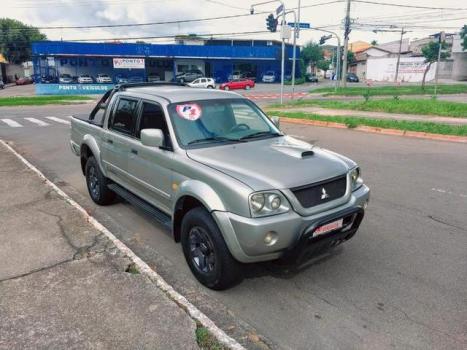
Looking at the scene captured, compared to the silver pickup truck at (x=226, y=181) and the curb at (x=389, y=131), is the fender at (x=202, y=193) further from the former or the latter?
the curb at (x=389, y=131)

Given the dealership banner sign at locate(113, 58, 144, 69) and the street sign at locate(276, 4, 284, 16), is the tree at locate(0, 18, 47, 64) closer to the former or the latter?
the dealership banner sign at locate(113, 58, 144, 69)

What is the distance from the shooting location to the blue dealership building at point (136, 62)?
159 feet

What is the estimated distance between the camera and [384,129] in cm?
1277

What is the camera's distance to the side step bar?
424 centimetres

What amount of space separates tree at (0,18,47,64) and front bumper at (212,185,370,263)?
278ft

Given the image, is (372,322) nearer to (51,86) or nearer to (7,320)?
(7,320)

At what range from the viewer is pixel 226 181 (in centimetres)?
336

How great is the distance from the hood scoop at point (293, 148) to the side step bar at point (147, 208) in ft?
4.54

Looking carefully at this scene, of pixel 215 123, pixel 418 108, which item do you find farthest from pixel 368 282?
pixel 418 108

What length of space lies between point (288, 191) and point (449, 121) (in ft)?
44.8

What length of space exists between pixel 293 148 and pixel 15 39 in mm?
84735

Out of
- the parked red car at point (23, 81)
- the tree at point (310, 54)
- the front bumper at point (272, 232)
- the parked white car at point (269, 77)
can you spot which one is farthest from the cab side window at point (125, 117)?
the tree at point (310, 54)

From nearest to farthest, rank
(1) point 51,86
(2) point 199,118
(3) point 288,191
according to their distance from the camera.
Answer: (3) point 288,191 < (2) point 199,118 < (1) point 51,86

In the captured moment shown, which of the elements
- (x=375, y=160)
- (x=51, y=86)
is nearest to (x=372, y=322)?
(x=375, y=160)
